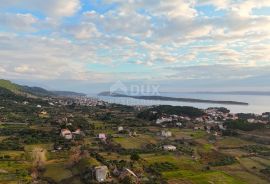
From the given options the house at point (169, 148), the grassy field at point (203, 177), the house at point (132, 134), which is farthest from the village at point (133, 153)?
the house at point (132, 134)

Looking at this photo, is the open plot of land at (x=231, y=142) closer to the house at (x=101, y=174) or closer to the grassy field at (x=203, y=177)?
the grassy field at (x=203, y=177)

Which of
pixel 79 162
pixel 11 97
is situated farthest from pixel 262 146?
pixel 11 97

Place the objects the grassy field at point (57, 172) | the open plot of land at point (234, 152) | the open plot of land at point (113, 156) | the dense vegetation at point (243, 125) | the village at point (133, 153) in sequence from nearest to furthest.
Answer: the grassy field at point (57, 172)
the village at point (133, 153)
the open plot of land at point (113, 156)
the open plot of land at point (234, 152)
the dense vegetation at point (243, 125)

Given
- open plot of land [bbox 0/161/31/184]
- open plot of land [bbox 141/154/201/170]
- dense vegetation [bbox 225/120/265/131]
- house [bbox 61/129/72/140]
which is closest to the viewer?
open plot of land [bbox 0/161/31/184]

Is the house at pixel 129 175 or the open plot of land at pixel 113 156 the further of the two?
the open plot of land at pixel 113 156

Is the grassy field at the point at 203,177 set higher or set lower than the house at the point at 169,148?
lower

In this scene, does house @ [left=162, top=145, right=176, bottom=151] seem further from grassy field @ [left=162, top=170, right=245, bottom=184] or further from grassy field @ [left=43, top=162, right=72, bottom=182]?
grassy field @ [left=43, top=162, right=72, bottom=182]

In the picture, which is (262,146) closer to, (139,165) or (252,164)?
(252,164)

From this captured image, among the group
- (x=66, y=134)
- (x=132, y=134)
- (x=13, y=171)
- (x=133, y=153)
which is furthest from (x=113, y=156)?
(x=132, y=134)

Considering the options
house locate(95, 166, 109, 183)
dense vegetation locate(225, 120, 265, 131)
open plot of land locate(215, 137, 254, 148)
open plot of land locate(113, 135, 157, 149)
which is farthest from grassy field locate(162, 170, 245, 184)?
dense vegetation locate(225, 120, 265, 131)
